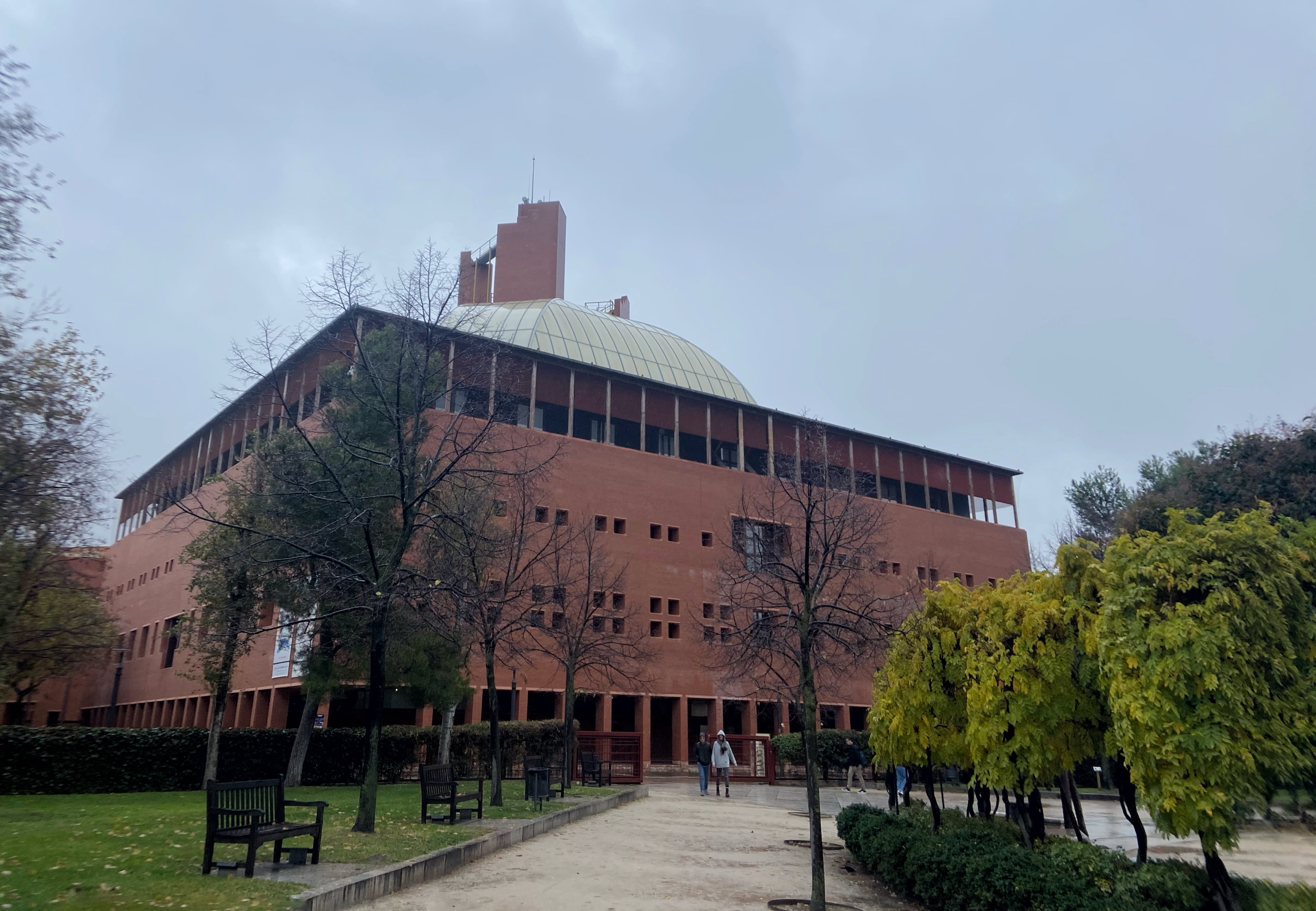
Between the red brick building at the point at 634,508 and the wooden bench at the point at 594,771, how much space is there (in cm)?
359

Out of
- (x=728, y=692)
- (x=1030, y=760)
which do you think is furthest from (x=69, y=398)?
(x=728, y=692)

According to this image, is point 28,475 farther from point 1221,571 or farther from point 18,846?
point 1221,571

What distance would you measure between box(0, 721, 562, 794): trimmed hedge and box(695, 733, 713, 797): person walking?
4931 millimetres

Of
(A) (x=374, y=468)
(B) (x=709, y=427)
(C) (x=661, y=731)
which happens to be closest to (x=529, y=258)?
(B) (x=709, y=427)

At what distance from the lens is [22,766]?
18.8m

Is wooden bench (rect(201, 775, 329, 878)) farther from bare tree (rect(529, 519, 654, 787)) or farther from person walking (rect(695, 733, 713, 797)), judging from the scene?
person walking (rect(695, 733, 713, 797))

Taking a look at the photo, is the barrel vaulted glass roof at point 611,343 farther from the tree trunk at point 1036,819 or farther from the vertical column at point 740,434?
the tree trunk at point 1036,819

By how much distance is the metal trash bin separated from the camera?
16.2 m

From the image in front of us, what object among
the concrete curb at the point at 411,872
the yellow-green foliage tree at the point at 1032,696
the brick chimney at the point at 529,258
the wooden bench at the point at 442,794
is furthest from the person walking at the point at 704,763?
the brick chimney at the point at 529,258

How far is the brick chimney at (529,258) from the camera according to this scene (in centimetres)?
5378

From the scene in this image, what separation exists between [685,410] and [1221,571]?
1311 inches

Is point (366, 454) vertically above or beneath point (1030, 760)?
above

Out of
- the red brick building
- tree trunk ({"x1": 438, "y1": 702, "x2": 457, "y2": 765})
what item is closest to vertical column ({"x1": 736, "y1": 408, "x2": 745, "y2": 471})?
the red brick building

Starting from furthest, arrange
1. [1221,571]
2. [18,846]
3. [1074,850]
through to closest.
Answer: [18,846], [1074,850], [1221,571]
